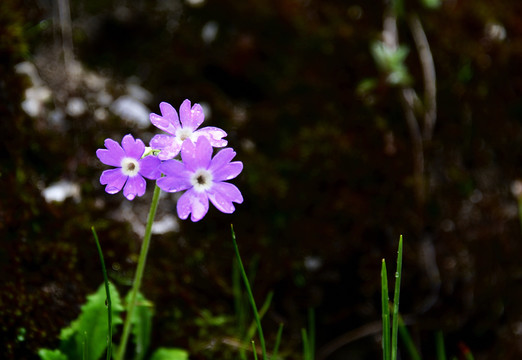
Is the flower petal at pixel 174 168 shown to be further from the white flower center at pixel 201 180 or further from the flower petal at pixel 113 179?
the flower petal at pixel 113 179

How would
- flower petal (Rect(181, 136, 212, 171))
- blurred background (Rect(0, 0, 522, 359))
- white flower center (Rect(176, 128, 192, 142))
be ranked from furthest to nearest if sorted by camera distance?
blurred background (Rect(0, 0, 522, 359)), white flower center (Rect(176, 128, 192, 142)), flower petal (Rect(181, 136, 212, 171))

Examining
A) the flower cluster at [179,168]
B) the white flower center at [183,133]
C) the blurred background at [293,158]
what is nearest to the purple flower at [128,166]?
the flower cluster at [179,168]

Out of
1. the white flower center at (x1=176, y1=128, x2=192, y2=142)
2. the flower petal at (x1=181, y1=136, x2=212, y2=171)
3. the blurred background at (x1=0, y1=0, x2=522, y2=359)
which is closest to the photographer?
the flower petal at (x1=181, y1=136, x2=212, y2=171)

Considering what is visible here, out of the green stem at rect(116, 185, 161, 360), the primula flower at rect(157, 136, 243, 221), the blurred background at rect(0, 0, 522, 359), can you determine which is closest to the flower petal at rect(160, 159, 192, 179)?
the primula flower at rect(157, 136, 243, 221)

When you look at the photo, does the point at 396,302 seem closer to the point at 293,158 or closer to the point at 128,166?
the point at 128,166

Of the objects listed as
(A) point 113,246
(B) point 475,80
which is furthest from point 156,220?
(B) point 475,80

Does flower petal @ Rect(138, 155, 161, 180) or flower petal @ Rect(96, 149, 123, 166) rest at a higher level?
flower petal @ Rect(96, 149, 123, 166)

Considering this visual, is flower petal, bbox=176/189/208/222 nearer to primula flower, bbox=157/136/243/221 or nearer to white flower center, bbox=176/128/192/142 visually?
primula flower, bbox=157/136/243/221

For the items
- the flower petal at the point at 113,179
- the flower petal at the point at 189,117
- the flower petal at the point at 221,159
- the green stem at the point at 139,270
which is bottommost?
the green stem at the point at 139,270

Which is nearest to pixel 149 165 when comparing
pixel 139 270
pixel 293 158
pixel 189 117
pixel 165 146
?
pixel 165 146
